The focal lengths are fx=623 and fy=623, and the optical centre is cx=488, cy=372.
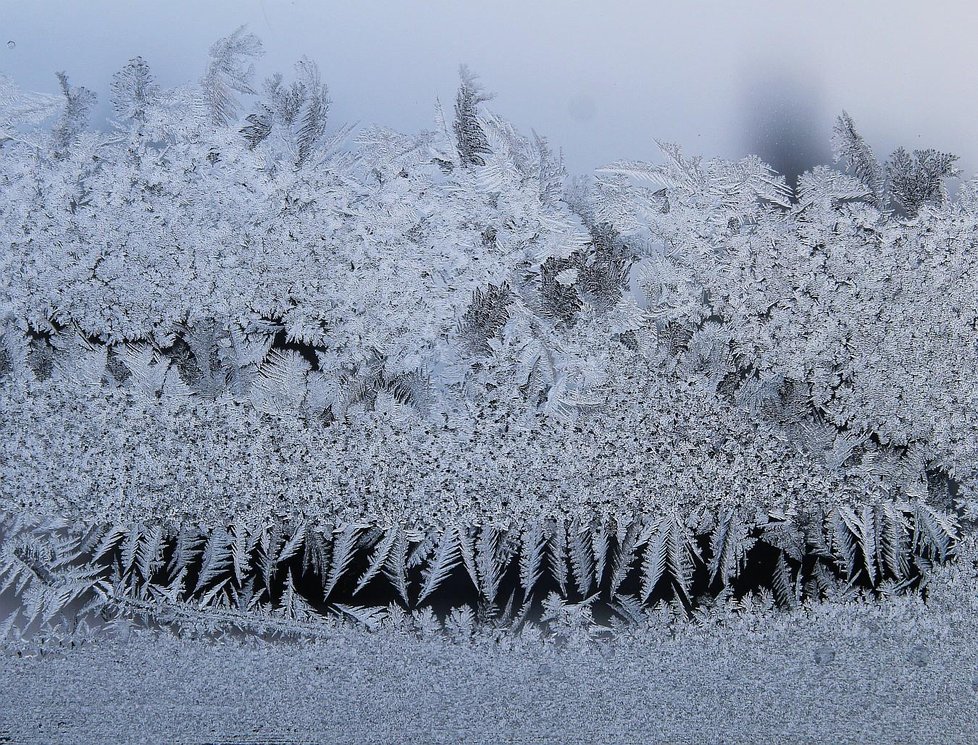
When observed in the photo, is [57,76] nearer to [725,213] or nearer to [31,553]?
[31,553]

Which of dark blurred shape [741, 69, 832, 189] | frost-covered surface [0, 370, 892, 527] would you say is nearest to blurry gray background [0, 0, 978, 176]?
dark blurred shape [741, 69, 832, 189]

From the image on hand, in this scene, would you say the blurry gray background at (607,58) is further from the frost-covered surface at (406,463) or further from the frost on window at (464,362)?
the frost-covered surface at (406,463)

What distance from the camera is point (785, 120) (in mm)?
605

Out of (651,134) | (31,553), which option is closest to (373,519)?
(31,553)

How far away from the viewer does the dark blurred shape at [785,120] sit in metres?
0.60

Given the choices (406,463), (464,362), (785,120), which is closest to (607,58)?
(785,120)

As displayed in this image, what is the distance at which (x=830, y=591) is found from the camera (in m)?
0.60

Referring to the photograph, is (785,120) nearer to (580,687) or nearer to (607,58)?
(607,58)

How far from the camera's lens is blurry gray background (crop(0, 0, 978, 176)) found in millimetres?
603

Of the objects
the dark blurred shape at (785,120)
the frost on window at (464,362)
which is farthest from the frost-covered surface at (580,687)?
the dark blurred shape at (785,120)

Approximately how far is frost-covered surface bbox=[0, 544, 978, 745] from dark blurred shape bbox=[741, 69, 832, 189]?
429 mm

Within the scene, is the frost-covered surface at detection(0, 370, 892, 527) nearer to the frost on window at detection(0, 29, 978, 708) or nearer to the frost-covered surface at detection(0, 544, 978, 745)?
the frost on window at detection(0, 29, 978, 708)

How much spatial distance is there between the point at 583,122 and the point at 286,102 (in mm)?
286

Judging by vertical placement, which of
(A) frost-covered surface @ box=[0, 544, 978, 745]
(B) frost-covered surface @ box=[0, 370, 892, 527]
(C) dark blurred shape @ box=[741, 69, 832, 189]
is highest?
(C) dark blurred shape @ box=[741, 69, 832, 189]
